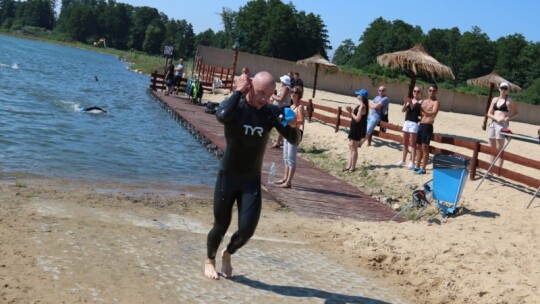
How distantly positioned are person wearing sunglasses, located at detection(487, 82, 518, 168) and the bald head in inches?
308

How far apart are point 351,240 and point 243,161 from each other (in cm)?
310

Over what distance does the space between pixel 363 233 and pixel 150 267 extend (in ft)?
11.5

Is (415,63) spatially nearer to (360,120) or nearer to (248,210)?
(360,120)

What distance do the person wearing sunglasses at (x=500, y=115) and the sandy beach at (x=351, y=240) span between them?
107 cm

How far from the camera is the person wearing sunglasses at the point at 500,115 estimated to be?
1216 cm

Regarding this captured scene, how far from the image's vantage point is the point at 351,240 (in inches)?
322

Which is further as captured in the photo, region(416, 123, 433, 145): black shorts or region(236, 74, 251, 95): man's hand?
region(416, 123, 433, 145): black shorts

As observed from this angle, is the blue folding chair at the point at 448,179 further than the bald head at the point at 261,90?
Yes

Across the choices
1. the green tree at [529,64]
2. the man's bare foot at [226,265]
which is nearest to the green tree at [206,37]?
the green tree at [529,64]

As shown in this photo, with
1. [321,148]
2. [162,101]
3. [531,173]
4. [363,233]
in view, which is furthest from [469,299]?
[162,101]

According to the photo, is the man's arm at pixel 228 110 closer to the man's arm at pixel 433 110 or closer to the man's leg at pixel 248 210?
the man's leg at pixel 248 210

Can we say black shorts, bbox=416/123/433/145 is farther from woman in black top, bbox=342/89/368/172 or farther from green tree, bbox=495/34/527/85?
green tree, bbox=495/34/527/85

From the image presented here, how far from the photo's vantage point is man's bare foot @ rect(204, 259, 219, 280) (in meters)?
5.76

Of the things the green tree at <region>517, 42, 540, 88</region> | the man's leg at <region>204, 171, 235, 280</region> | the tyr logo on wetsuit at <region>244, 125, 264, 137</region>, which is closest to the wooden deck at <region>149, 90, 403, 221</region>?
the man's leg at <region>204, 171, 235, 280</region>
